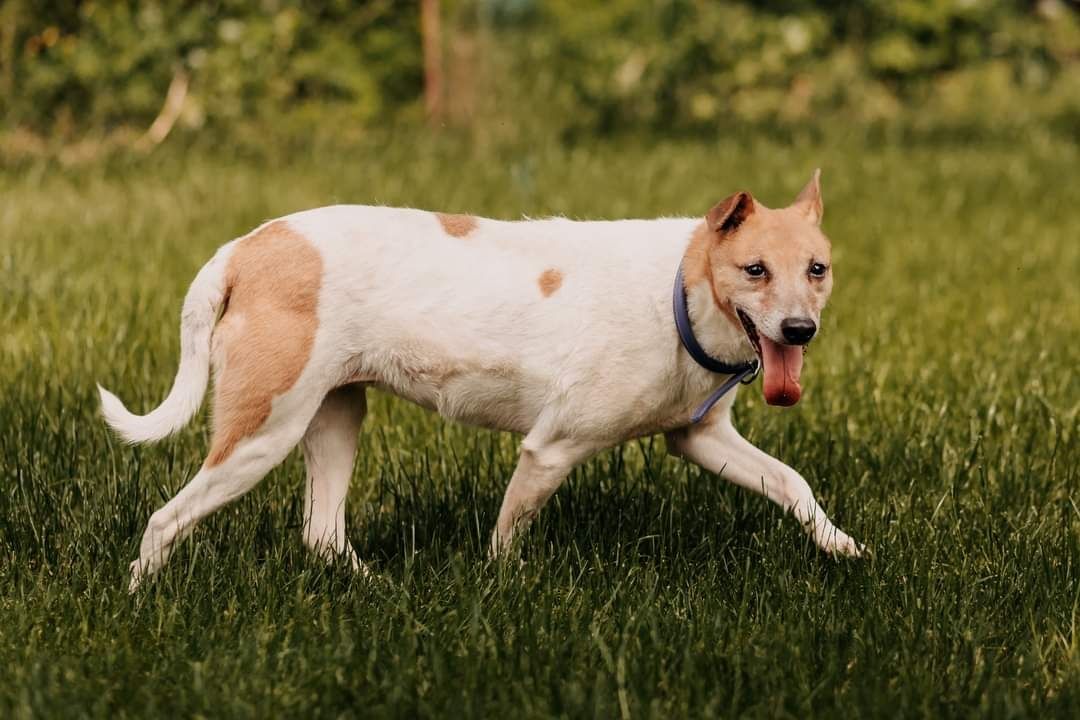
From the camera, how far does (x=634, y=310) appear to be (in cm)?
388

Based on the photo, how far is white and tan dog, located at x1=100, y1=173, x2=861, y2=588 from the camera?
3.84 meters

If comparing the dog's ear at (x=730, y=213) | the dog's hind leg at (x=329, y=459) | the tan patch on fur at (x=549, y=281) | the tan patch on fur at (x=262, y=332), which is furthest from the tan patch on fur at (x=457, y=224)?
the dog's ear at (x=730, y=213)

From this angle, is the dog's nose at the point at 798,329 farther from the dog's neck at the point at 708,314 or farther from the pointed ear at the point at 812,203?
the pointed ear at the point at 812,203

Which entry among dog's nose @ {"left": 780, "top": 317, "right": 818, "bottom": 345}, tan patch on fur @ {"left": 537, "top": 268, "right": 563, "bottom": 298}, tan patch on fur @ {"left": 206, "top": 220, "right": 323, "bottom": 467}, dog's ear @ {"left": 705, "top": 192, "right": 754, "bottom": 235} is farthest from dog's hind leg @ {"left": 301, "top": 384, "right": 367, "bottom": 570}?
dog's nose @ {"left": 780, "top": 317, "right": 818, "bottom": 345}

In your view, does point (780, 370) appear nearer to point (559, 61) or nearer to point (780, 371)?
point (780, 371)

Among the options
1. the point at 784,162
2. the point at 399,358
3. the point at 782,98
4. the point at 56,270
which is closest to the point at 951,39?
the point at 782,98

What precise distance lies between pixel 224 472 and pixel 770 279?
58.1 inches

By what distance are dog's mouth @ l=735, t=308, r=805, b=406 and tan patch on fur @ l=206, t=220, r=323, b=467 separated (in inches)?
44.4

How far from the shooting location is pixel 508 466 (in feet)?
16.4

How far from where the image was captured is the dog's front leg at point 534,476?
12.9 feet

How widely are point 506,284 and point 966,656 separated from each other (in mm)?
1473

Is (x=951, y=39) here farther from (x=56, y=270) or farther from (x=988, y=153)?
(x=56, y=270)

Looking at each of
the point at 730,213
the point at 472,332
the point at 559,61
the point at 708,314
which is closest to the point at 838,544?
the point at 708,314

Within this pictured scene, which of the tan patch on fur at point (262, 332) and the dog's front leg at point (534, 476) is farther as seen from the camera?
the dog's front leg at point (534, 476)
